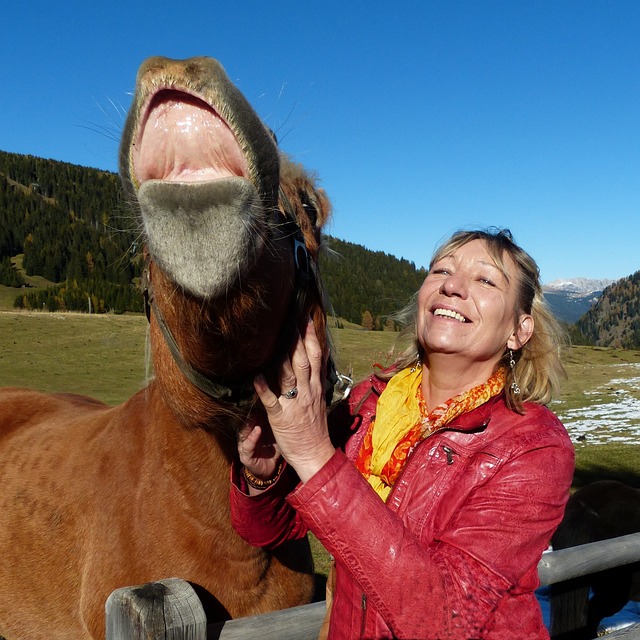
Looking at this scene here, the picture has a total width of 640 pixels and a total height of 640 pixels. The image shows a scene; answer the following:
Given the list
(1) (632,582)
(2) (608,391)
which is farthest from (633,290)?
(1) (632,582)

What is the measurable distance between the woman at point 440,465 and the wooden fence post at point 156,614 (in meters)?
0.38

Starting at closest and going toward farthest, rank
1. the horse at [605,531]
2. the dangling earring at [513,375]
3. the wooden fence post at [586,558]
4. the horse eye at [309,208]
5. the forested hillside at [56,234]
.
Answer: the horse eye at [309,208] → the dangling earring at [513,375] → the wooden fence post at [586,558] → the horse at [605,531] → the forested hillside at [56,234]

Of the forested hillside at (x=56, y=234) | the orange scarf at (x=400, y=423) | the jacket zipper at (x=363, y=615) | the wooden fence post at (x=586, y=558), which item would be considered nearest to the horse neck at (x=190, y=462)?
the orange scarf at (x=400, y=423)

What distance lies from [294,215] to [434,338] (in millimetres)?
722

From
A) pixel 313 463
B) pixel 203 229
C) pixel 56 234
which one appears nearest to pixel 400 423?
pixel 313 463

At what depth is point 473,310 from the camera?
200cm

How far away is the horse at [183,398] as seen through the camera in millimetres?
1218

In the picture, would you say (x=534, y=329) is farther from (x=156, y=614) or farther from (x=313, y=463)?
(x=156, y=614)

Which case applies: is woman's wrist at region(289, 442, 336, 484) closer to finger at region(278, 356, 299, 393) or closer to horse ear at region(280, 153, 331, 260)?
finger at region(278, 356, 299, 393)

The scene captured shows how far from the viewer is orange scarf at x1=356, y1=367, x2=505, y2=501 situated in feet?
6.30

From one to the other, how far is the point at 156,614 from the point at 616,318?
154m

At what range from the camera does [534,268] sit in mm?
2172

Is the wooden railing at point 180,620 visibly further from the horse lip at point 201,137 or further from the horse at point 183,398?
the horse lip at point 201,137

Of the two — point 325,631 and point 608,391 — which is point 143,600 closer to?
point 325,631
